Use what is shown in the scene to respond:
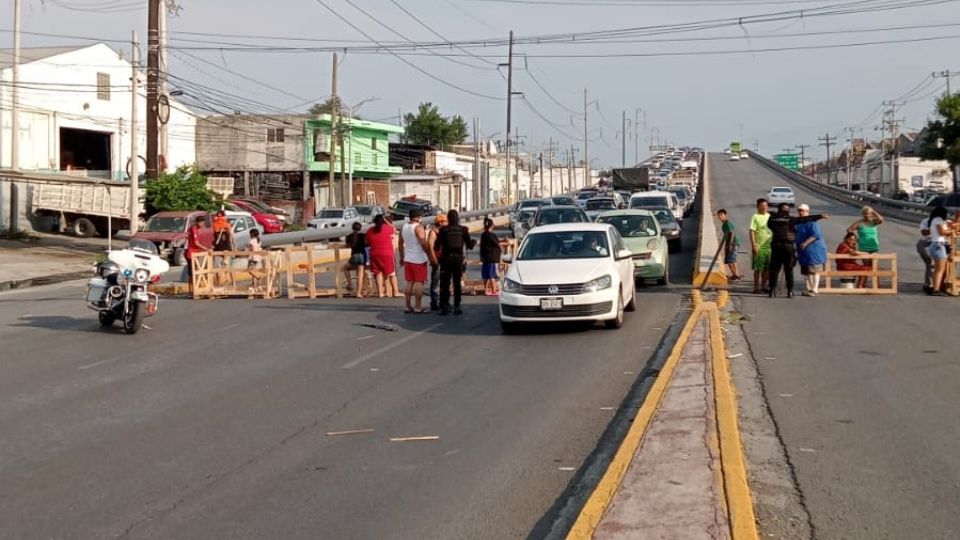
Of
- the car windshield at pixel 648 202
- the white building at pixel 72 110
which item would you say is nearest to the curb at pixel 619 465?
the car windshield at pixel 648 202

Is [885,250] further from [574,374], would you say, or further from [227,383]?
[227,383]

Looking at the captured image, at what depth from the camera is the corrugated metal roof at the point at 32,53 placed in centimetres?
5169

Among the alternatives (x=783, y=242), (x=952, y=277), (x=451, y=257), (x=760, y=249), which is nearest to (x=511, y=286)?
(x=451, y=257)

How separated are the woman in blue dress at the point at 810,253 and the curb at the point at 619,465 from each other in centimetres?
863

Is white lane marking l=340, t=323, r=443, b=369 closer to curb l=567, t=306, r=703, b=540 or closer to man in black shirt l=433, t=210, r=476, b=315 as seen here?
man in black shirt l=433, t=210, r=476, b=315

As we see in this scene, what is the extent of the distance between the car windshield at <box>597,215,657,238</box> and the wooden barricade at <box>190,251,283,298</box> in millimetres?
7565

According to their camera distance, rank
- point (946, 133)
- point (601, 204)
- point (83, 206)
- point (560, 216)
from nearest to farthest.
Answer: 1. point (560, 216)
2. point (83, 206)
3. point (601, 204)
4. point (946, 133)

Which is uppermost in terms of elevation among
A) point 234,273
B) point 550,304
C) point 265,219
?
point 265,219

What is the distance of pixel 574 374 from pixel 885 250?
879 inches

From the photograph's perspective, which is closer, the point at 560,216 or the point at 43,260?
the point at 560,216

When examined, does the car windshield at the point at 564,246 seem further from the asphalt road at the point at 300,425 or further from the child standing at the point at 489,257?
the child standing at the point at 489,257

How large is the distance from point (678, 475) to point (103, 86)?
53.2 m

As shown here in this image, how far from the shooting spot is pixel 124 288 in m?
15.4

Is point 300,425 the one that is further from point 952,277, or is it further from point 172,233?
point 172,233
